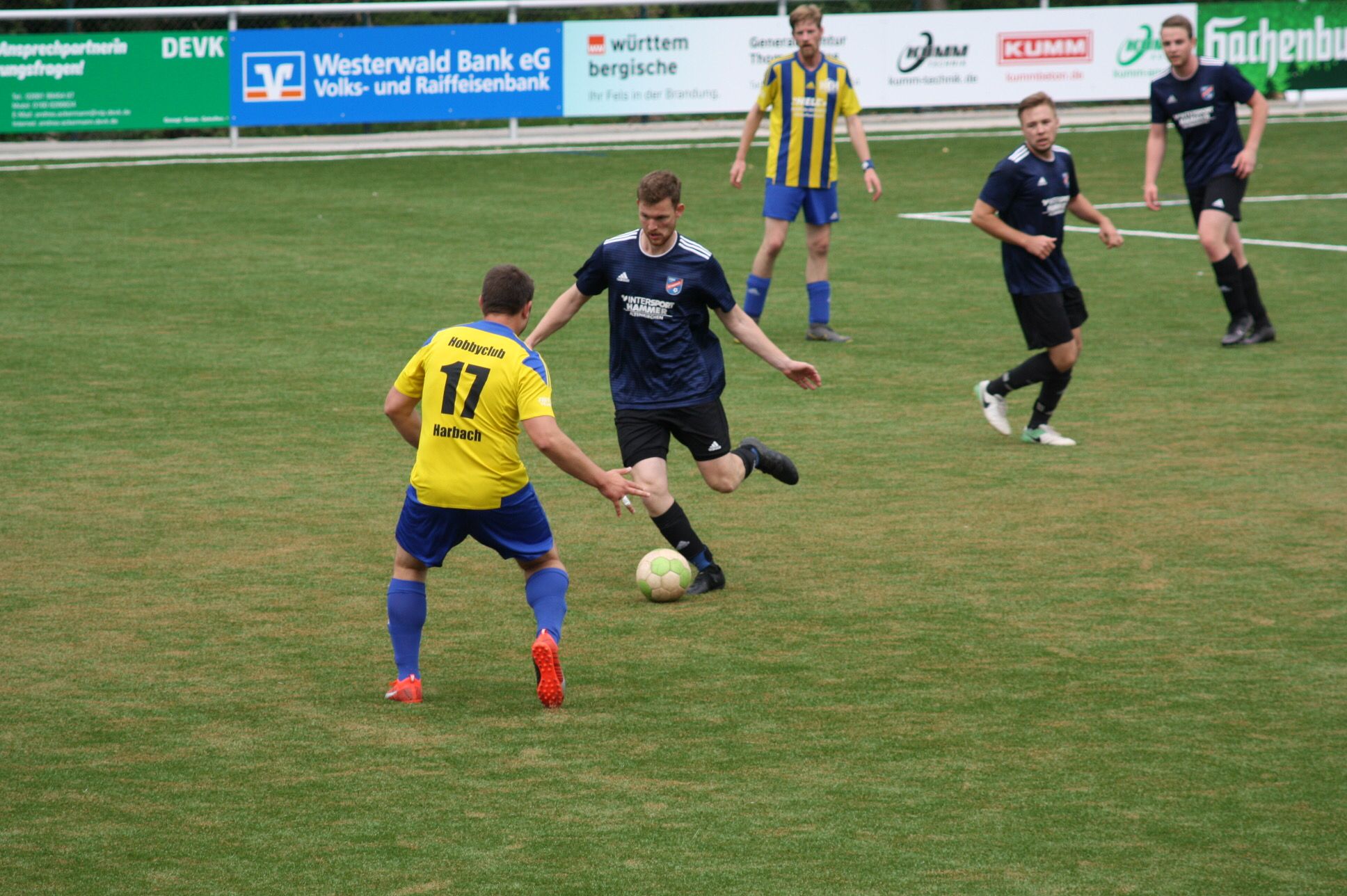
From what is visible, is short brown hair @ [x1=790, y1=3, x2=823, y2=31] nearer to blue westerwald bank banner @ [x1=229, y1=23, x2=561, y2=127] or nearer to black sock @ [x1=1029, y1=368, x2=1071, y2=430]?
black sock @ [x1=1029, y1=368, x2=1071, y2=430]

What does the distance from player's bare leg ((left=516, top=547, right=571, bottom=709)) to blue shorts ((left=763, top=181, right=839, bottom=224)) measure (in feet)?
25.9

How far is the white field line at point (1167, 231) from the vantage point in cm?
1767

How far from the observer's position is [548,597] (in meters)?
6.12

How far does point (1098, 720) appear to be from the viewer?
5.83m

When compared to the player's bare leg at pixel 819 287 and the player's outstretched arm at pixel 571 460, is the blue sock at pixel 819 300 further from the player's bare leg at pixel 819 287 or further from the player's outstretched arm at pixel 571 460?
the player's outstretched arm at pixel 571 460

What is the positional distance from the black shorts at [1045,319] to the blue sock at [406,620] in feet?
16.5

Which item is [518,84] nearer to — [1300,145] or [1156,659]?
[1300,145]

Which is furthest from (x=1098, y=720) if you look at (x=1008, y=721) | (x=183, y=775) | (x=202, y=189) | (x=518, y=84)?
(x=518, y=84)

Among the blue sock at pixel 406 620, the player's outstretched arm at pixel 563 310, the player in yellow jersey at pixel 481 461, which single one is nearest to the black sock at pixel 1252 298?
the player's outstretched arm at pixel 563 310

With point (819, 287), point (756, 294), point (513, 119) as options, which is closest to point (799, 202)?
point (819, 287)

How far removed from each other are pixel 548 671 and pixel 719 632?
Answer: 1.21 meters

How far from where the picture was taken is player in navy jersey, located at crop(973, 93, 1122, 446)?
9867 mm

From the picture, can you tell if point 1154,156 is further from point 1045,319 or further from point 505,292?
point 505,292

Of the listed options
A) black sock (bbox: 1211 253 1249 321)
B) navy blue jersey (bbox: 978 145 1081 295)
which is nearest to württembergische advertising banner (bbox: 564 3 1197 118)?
black sock (bbox: 1211 253 1249 321)
